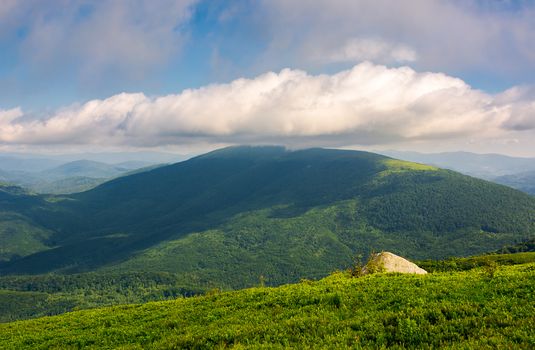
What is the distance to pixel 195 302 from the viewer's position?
29.9 meters

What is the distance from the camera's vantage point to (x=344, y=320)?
60.0 ft


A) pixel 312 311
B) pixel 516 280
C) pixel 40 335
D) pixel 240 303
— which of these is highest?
pixel 516 280

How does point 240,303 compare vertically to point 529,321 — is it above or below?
below

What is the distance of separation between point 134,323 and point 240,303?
344 inches

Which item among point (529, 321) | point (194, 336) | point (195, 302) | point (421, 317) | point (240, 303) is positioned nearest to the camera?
point (529, 321)

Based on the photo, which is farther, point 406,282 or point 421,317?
point 406,282

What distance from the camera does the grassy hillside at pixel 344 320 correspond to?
49.9ft

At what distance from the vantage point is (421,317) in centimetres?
1686

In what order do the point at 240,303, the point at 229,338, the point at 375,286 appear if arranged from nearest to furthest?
the point at 229,338, the point at 375,286, the point at 240,303

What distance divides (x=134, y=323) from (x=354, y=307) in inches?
687

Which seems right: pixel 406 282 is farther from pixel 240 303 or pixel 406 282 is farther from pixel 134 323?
pixel 134 323

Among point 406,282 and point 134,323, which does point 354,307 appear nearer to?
point 406,282

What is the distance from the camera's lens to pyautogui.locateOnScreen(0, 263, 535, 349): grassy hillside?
49.9 feet

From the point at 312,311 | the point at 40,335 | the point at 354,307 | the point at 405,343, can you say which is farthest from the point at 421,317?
the point at 40,335
